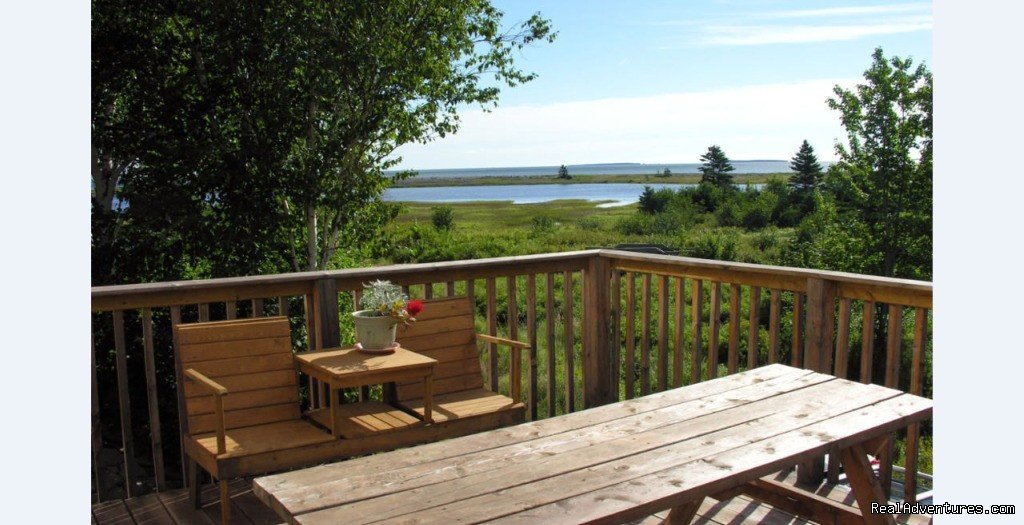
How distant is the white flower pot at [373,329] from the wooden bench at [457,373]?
0.26 m

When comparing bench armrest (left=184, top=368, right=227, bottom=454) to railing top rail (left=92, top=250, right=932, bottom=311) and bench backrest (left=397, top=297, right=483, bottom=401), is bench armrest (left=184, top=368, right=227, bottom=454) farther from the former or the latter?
bench backrest (left=397, top=297, right=483, bottom=401)

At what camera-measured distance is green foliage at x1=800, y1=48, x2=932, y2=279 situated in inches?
666

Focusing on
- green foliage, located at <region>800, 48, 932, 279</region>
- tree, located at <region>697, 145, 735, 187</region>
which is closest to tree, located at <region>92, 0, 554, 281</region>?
green foliage, located at <region>800, 48, 932, 279</region>

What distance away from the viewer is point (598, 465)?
209 centimetres

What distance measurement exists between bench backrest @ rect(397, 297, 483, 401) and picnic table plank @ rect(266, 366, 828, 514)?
1482mm

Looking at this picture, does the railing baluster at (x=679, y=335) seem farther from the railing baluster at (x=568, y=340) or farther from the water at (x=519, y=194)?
the water at (x=519, y=194)

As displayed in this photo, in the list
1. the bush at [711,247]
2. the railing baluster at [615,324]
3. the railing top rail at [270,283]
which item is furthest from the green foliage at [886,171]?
the railing top rail at [270,283]

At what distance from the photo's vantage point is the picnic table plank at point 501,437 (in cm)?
201

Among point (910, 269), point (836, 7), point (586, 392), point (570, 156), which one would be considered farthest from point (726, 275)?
point (570, 156)

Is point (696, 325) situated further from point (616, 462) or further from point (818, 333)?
point (616, 462)
